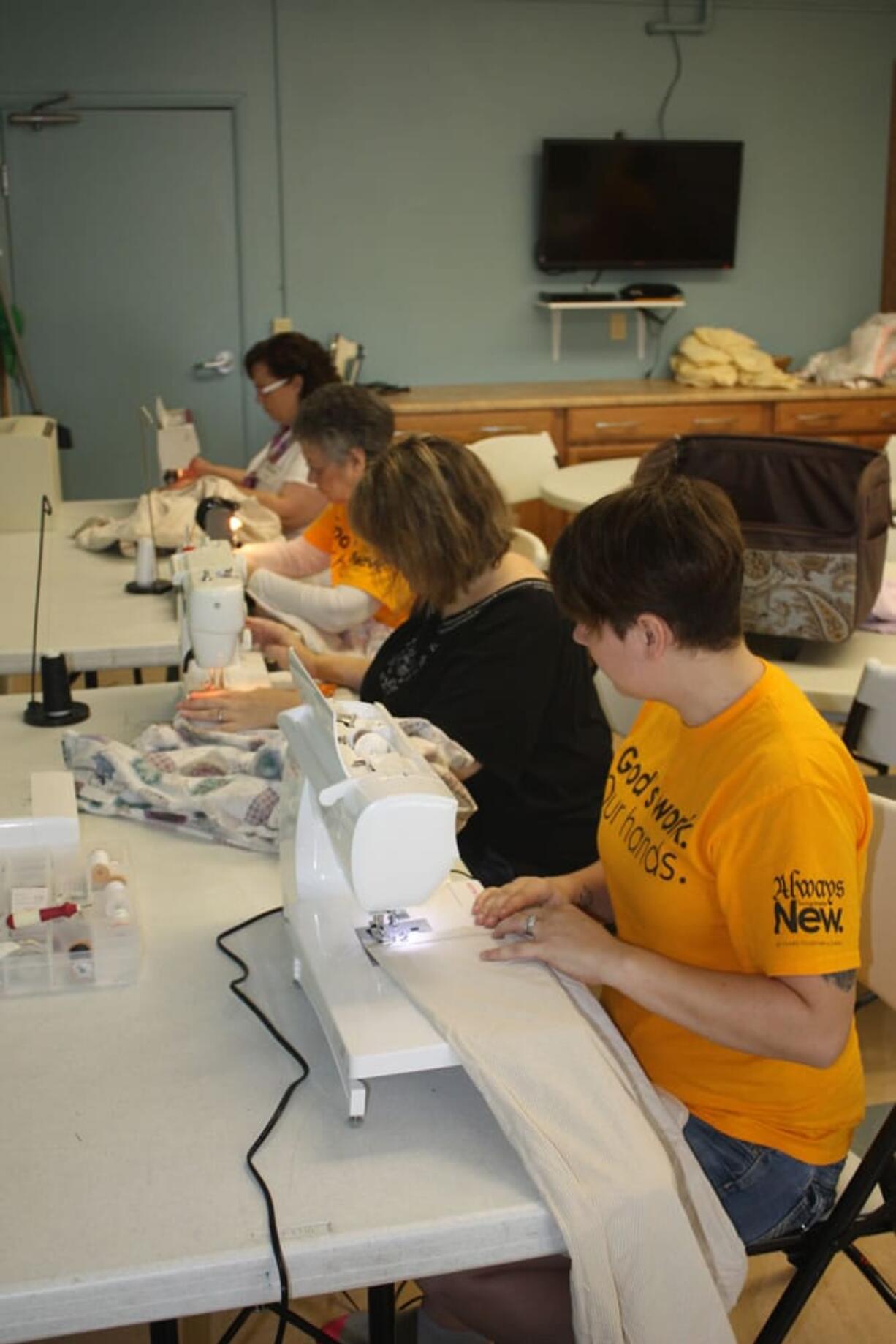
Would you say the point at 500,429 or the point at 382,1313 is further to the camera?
the point at 500,429

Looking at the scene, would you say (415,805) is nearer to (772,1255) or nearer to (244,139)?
(772,1255)

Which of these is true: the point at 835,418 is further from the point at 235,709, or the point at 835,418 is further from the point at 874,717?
the point at 235,709

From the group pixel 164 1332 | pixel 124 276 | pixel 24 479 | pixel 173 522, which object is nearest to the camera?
pixel 164 1332

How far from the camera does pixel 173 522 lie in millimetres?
3297

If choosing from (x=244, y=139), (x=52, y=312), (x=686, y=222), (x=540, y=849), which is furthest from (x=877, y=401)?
(x=540, y=849)

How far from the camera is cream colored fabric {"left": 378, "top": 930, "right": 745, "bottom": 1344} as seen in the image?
1063mm

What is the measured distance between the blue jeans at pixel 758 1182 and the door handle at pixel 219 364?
4705mm

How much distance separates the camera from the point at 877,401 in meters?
5.80

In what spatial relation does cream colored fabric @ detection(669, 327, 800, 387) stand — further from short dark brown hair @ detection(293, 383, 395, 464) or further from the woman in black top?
the woman in black top

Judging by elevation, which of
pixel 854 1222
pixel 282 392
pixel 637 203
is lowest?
pixel 854 1222

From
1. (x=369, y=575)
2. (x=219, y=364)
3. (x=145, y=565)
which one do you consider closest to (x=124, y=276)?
(x=219, y=364)

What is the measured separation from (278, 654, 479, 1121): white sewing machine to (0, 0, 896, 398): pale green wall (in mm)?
4537

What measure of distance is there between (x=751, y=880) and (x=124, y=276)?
489 cm

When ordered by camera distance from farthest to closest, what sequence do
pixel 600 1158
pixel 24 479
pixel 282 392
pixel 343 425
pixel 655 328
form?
1. pixel 655 328
2. pixel 282 392
3. pixel 24 479
4. pixel 343 425
5. pixel 600 1158
